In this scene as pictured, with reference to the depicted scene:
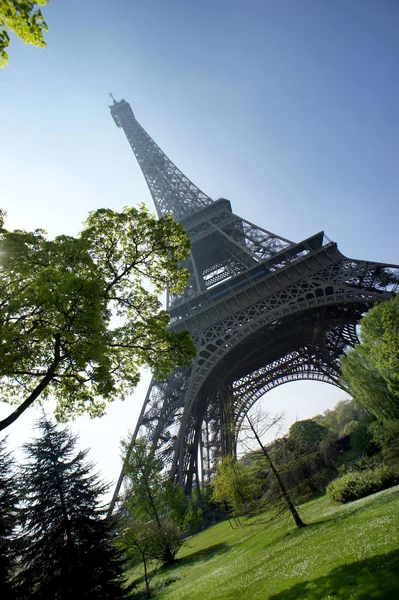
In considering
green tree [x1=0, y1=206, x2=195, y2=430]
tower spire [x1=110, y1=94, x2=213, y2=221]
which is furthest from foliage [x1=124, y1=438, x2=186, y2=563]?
tower spire [x1=110, y1=94, x2=213, y2=221]

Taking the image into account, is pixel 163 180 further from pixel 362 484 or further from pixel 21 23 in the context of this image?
pixel 21 23

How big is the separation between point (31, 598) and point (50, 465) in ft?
14.6

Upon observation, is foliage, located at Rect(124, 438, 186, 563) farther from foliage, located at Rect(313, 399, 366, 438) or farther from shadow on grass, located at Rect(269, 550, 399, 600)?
foliage, located at Rect(313, 399, 366, 438)

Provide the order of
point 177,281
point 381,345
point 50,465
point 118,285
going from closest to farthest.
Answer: point 118,285, point 177,281, point 50,465, point 381,345

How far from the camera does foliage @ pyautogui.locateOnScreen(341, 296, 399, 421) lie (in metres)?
20.6

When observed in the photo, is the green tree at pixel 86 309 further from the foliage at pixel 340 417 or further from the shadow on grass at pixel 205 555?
the foliage at pixel 340 417

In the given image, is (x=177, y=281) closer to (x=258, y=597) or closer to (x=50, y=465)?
(x=258, y=597)

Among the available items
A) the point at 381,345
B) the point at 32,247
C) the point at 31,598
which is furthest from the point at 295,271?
the point at 31,598

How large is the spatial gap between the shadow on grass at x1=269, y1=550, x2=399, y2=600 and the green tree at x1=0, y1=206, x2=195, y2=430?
20.1 ft

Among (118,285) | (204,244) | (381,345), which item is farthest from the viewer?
(204,244)

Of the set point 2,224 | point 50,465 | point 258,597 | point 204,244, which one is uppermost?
point 204,244

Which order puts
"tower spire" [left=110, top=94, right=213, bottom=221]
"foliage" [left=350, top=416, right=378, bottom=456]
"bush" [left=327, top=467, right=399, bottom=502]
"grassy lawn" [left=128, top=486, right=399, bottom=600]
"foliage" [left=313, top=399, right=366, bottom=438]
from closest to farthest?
1. "grassy lawn" [left=128, top=486, right=399, bottom=600]
2. "bush" [left=327, top=467, right=399, bottom=502]
3. "foliage" [left=350, top=416, right=378, bottom=456]
4. "tower spire" [left=110, top=94, right=213, bottom=221]
5. "foliage" [left=313, top=399, right=366, bottom=438]

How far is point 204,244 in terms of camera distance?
134ft

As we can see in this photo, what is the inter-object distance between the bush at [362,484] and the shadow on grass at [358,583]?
37.5ft
